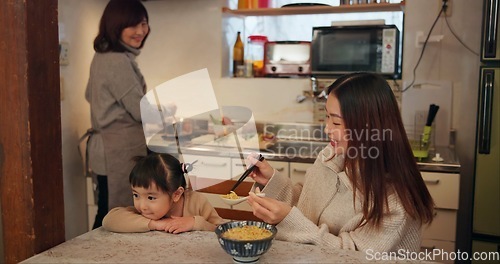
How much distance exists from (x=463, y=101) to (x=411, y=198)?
5.65 ft

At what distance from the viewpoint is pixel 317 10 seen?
2.98 metres

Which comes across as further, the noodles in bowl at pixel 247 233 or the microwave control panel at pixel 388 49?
the microwave control panel at pixel 388 49

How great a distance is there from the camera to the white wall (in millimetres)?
2773

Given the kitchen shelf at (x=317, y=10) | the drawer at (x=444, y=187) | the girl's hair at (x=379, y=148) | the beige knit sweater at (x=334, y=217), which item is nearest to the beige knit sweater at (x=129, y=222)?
the beige knit sweater at (x=334, y=217)


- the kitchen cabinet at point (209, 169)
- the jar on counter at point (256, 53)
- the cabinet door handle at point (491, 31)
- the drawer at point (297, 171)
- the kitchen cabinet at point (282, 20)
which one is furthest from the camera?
the jar on counter at point (256, 53)

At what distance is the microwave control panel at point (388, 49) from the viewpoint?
2695mm

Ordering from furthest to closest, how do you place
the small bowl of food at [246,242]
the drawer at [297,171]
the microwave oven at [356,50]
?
the microwave oven at [356,50] < the drawer at [297,171] < the small bowl of food at [246,242]

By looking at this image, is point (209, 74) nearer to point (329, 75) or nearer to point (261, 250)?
point (329, 75)

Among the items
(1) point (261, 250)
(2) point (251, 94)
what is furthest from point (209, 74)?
(1) point (261, 250)

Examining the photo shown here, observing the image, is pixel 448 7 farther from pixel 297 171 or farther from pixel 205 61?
pixel 205 61

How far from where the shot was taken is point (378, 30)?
2727 millimetres

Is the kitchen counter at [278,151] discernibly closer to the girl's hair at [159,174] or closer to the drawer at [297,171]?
the drawer at [297,171]

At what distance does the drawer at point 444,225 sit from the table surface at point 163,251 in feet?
4.52

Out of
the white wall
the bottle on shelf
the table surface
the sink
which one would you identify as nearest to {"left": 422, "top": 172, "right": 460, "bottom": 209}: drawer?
the white wall
